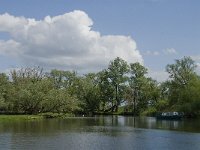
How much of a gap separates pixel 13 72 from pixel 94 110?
120ft

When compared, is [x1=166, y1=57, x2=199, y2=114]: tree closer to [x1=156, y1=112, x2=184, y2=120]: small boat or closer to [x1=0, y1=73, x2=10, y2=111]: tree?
[x1=156, y1=112, x2=184, y2=120]: small boat

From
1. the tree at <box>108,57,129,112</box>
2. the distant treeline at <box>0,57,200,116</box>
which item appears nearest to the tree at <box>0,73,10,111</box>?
the distant treeline at <box>0,57,200,116</box>

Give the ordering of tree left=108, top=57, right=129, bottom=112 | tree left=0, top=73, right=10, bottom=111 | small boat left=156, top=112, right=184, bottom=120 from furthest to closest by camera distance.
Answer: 1. tree left=108, top=57, right=129, bottom=112
2. small boat left=156, top=112, right=184, bottom=120
3. tree left=0, top=73, right=10, bottom=111

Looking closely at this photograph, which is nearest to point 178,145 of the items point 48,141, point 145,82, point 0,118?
point 48,141

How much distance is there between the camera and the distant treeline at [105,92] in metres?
108

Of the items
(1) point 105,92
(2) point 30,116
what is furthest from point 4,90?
(1) point 105,92

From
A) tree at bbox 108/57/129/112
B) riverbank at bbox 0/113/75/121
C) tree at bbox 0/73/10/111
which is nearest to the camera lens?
riverbank at bbox 0/113/75/121

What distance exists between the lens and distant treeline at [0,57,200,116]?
108500 millimetres

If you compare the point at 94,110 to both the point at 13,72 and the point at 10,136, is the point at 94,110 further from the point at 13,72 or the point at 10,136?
the point at 10,136

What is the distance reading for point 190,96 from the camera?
368 feet

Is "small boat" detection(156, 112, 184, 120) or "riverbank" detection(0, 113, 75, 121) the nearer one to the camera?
"riverbank" detection(0, 113, 75, 121)

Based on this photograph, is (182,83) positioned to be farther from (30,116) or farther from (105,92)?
(30,116)

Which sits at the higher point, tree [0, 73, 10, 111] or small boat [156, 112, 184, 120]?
tree [0, 73, 10, 111]

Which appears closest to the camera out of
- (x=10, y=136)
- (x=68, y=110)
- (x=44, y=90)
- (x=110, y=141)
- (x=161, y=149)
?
(x=161, y=149)
